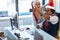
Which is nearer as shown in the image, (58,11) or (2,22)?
(58,11)

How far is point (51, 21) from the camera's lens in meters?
1.15

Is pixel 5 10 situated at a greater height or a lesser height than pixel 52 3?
lesser

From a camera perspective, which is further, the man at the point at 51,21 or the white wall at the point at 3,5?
the white wall at the point at 3,5

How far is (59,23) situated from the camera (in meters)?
1.14

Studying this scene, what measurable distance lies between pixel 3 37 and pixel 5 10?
3.41ft

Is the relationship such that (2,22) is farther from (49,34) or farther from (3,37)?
(49,34)

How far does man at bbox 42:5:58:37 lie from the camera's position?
1.14 metres

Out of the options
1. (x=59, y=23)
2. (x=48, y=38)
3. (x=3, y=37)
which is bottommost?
(x=3, y=37)

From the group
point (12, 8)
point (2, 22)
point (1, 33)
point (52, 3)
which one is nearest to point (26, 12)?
point (12, 8)

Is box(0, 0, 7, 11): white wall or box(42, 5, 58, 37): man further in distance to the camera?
box(0, 0, 7, 11): white wall

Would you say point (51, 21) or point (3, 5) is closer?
point (51, 21)

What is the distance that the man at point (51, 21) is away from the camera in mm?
1144

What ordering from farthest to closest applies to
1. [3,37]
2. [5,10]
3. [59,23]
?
[5,10] → [3,37] → [59,23]

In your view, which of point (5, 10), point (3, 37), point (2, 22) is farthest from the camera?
point (5, 10)
